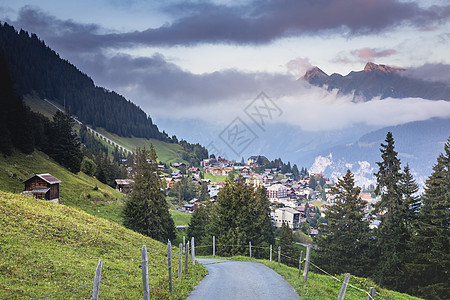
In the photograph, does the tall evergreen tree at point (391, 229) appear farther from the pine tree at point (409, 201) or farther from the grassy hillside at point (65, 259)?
the grassy hillside at point (65, 259)

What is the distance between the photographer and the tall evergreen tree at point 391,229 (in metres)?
40.1

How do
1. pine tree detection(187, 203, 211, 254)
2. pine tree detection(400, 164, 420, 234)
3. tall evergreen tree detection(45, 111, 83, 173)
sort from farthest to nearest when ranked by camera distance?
tall evergreen tree detection(45, 111, 83, 173), pine tree detection(187, 203, 211, 254), pine tree detection(400, 164, 420, 234)

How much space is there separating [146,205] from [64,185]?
17.1 metres

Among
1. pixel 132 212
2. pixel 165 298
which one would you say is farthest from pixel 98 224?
pixel 132 212

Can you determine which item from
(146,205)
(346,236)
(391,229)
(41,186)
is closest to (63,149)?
(41,186)

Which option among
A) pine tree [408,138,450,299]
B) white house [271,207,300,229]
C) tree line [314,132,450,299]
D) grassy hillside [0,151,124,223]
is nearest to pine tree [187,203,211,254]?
grassy hillside [0,151,124,223]

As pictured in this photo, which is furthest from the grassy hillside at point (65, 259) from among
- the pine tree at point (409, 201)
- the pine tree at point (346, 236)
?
the pine tree at point (409, 201)

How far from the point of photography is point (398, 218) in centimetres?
4231

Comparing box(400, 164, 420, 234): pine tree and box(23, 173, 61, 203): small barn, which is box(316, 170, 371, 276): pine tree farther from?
box(23, 173, 61, 203): small barn

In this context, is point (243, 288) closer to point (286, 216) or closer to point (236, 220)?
point (236, 220)

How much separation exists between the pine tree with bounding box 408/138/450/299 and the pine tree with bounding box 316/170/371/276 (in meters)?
9.11

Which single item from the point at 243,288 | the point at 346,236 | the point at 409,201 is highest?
the point at 409,201

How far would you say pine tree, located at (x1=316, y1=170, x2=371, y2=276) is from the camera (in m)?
47.0

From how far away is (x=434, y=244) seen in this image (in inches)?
1361
